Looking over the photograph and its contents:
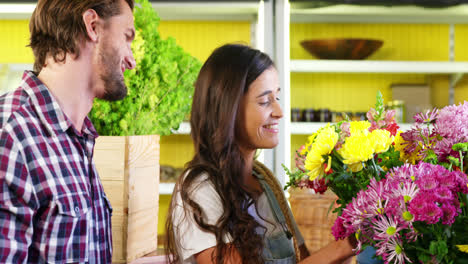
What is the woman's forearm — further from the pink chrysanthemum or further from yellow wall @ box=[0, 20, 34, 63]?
yellow wall @ box=[0, 20, 34, 63]

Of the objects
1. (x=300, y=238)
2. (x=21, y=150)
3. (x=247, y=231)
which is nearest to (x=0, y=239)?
(x=21, y=150)

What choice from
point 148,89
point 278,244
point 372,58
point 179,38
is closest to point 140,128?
point 148,89

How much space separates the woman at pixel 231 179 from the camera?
1.00 m

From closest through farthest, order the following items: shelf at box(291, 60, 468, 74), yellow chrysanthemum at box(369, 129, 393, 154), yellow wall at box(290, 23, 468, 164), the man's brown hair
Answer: yellow chrysanthemum at box(369, 129, 393, 154), the man's brown hair, shelf at box(291, 60, 468, 74), yellow wall at box(290, 23, 468, 164)

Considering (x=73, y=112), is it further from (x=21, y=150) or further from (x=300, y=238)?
(x=300, y=238)

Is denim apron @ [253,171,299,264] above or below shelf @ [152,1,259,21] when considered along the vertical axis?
below

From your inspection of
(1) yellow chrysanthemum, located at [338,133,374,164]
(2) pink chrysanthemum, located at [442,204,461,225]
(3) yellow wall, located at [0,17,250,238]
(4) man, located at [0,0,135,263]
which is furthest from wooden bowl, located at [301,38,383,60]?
(2) pink chrysanthemum, located at [442,204,461,225]

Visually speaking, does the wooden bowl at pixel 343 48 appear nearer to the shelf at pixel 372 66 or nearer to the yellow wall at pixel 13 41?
the shelf at pixel 372 66

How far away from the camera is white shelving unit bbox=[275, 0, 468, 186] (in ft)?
8.35

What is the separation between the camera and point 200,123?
3.67ft

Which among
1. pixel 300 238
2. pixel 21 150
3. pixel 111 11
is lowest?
pixel 300 238

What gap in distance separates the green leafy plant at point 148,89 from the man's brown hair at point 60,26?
273 mm

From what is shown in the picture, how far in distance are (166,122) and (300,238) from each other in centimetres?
48

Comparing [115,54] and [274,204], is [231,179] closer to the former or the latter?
[274,204]
